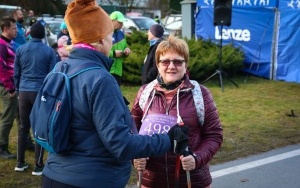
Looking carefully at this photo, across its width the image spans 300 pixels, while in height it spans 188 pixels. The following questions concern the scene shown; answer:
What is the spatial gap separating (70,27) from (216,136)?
1.36m

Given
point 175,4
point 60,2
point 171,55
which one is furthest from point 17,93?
point 175,4

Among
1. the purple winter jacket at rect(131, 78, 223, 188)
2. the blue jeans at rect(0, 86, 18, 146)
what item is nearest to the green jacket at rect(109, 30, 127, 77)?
the blue jeans at rect(0, 86, 18, 146)

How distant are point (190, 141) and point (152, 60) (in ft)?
14.0

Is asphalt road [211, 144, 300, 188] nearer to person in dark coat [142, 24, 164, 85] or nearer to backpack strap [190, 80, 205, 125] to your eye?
person in dark coat [142, 24, 164, 85]

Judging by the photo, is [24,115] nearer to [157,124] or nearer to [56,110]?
[157,124]

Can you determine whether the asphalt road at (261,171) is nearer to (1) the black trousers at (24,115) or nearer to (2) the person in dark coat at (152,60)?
(1) the black trousers at (24,115)

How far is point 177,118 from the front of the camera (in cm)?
332

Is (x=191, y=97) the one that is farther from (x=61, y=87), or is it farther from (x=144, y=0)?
(x=144, y=0)

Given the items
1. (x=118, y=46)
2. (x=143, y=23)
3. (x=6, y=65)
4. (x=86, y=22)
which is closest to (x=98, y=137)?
(x=86, y=22)

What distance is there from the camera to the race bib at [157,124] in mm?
3242

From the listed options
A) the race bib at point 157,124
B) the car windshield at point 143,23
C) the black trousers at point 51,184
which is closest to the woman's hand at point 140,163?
the race bib at point 157,124

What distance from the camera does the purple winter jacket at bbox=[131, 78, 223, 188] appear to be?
339 centimetres

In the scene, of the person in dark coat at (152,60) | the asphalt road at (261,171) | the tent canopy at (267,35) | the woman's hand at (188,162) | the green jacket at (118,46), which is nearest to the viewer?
the woman's hand at (188,162)

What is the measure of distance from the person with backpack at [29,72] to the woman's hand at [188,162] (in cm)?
340
